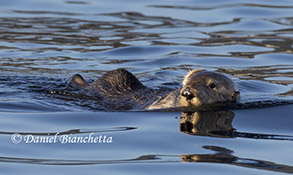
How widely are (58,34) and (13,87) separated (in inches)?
190

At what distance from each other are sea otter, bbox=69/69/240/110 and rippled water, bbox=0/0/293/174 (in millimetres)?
207

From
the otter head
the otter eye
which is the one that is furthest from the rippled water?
the otter eye

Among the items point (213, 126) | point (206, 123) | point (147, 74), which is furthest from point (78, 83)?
point (213, 126)

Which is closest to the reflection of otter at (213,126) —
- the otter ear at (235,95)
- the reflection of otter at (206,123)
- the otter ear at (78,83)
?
the reflection of otter at (206,123)

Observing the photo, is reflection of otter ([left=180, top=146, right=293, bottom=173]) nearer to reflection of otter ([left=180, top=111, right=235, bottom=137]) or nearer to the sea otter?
reflection of otter ([left=180, top=111, right=235, bottom=137])

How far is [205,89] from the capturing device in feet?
22.1

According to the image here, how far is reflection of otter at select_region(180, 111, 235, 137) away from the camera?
6102 mm

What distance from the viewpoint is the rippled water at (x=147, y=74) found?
5285 millimetres

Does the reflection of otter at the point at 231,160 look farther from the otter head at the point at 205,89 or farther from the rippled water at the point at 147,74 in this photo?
the otter head at the point at 205,89

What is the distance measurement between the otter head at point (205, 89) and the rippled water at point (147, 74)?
18cm

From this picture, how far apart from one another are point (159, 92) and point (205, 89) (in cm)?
107

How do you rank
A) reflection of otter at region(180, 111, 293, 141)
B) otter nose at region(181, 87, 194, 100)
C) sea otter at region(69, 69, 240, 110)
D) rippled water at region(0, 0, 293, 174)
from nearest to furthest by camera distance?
rippled water at region(0, 0, 293, 174) < reflection of otter at region(180, 111, 293, 141) < otter nose at region(181, 87, 194, 100) < sea otter at region(69, 69, 240, 110)

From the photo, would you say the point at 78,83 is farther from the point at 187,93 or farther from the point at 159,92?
the point at 187,93

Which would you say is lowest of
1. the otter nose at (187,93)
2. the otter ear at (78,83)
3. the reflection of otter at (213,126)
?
the reflection of otter at (213,126)
